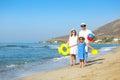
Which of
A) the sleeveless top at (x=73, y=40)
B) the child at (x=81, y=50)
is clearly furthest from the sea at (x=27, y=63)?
the child at (x=81, y=50)

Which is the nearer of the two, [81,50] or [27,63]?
[81,50]

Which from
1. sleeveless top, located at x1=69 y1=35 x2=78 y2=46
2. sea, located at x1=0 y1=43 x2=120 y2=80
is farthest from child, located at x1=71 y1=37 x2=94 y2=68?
sea, located at x1=0 y1=43 x2=120 y2=80

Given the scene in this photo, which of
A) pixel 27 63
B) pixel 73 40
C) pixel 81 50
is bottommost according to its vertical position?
pixel 27 63

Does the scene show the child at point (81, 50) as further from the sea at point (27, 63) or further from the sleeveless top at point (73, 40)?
the sea at point (27, 63)

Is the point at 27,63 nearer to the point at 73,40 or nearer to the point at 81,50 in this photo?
the point at 73,40

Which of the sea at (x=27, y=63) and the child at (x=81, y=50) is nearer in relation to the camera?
the child at (x=81, y=50)

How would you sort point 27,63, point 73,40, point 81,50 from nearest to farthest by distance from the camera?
point 81,50 → point 73,40 → point 27,63

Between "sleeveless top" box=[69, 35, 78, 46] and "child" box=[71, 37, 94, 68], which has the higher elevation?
"sleeveless top" box=[69, 35, 78, 46]

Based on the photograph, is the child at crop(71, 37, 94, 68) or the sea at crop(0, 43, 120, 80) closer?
the child at crop(71, 37, 94, 68)

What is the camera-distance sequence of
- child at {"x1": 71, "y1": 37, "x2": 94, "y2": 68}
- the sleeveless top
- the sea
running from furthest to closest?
the sea → the sleeveless top → child at {"x1": 71, "y1": 37, "x2": 94, "y2": 68}

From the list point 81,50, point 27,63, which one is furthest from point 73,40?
point 27,63

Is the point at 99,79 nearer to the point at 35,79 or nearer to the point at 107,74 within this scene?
the point at 107,74

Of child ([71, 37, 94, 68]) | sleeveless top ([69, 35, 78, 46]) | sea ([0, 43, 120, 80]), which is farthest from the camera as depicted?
sea ([0, 43, 120, 80])

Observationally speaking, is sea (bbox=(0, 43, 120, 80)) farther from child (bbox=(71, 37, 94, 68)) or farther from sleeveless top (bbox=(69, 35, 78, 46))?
child (bbox=(71, 37, 94, 68))
